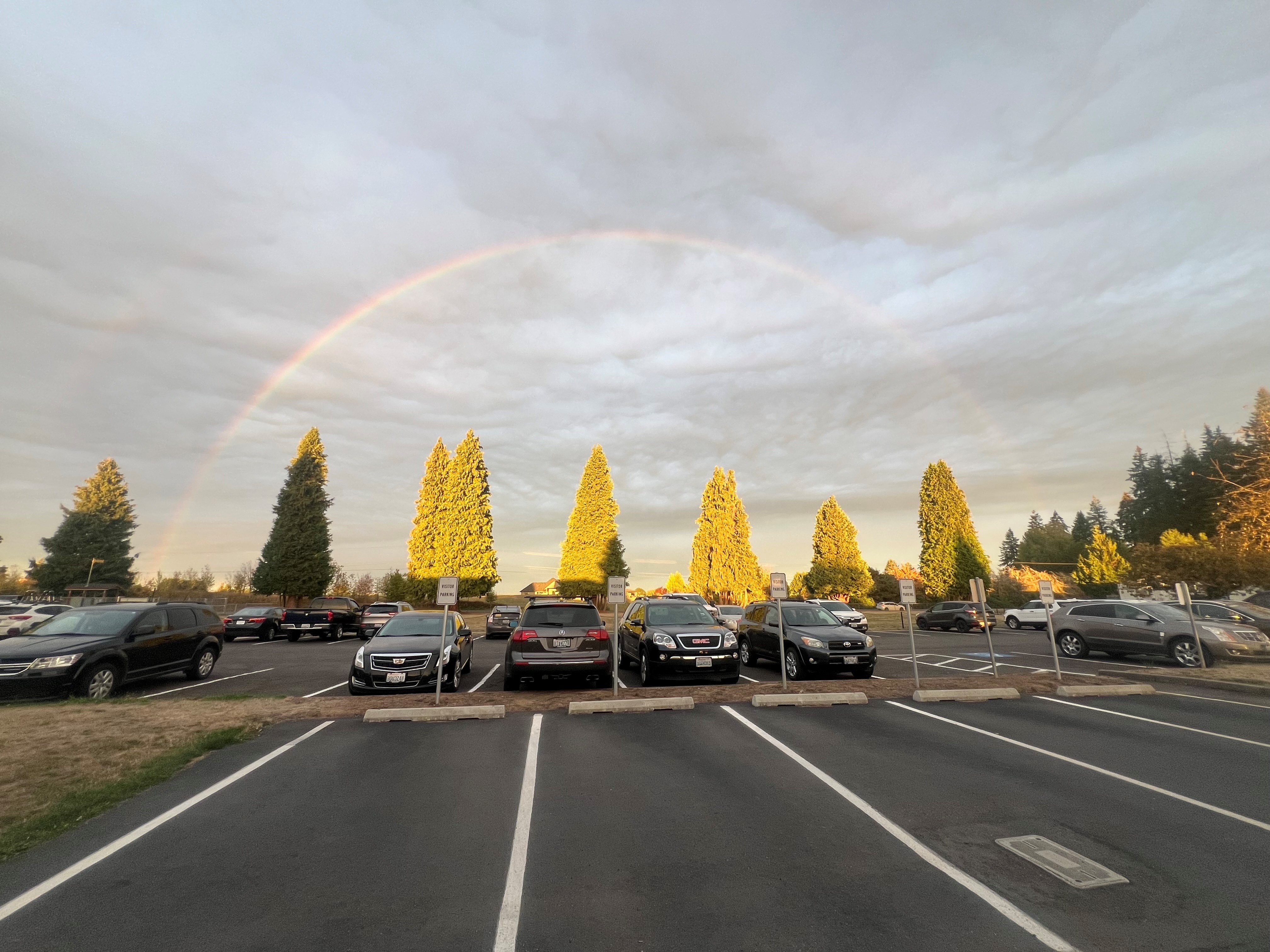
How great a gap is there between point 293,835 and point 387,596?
43946 millimetres

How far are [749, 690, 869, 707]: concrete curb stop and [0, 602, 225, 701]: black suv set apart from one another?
11275 millimetres

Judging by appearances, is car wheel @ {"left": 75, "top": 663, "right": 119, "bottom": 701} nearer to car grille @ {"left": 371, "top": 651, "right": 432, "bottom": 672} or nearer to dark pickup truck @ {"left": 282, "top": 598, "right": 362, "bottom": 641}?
car grille @ {"left": 371, "top": 651, "right": 432, "bottom": 672}

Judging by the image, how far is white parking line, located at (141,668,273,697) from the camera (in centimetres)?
1120

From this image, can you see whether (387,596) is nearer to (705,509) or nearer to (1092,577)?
(705,509)

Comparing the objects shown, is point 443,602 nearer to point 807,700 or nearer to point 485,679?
point 485,679

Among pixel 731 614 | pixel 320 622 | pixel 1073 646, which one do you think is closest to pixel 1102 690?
pixel 1073 646

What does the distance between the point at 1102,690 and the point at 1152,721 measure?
223 centimetres

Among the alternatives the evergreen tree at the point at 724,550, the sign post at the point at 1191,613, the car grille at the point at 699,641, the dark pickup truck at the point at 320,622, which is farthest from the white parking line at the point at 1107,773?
the evergreen tree at the point at 724,550

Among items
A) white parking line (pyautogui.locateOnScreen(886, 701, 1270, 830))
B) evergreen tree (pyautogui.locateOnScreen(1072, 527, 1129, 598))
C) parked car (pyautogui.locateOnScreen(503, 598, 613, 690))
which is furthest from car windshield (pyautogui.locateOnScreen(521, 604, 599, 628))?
evergreen tree (pyautogui.locateOnScreen(1072, 527, 1129, 598))

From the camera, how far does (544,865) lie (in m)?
4.14

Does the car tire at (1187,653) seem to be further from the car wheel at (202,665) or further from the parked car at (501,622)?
the car wheel at (202,665)

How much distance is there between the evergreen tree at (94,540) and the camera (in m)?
49.8

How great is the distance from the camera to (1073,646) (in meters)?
17.6

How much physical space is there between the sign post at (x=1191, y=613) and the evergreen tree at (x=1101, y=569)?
39113mm
